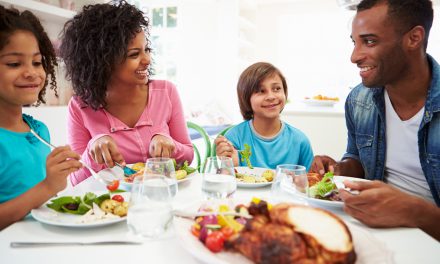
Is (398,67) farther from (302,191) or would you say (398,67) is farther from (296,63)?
(296,63)

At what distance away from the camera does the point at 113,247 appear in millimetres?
693

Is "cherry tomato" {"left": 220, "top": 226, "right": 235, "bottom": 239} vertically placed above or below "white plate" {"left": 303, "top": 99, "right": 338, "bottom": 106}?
below

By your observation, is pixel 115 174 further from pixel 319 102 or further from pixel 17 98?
pixel 319 102

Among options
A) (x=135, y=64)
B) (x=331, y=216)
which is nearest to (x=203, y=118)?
(x=135, y=64)

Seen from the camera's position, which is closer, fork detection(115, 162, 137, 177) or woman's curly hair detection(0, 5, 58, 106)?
woman's curly hair detection(0, 5, 58, 106)

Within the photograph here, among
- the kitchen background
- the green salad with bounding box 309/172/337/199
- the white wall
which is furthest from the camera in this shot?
the white wall

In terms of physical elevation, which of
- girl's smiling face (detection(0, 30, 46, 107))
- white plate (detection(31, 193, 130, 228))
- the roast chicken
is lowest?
white plate (detection(31, 193, 130, 228))

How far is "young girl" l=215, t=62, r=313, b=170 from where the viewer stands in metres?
1.91

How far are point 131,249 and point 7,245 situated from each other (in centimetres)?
26

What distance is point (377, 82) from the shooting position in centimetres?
148

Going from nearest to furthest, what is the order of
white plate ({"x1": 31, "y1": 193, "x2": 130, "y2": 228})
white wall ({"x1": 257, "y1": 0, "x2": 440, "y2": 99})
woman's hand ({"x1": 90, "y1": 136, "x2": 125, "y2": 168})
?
white plate ({"x1": 31, "y1": 193, "x2": 130, "y2": 228}) → woman's hand ({"x1": 90, "y1": 136, "x2": 125, "y2": 168}) → white wall ({"x1": 257, "y1": 0, "x2": 440, "y2": 99})

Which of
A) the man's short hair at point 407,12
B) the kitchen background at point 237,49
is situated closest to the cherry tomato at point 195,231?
the man's short hair at point 407,12

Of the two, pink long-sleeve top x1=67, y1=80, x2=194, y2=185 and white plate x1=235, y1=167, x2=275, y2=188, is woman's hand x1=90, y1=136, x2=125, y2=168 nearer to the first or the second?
pink long-sleeve top x1=67, y1=80, x2=194, y2=185

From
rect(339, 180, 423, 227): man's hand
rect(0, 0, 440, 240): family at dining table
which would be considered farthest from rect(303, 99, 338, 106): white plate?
rect(339, 180, 423, 227): man's hand
